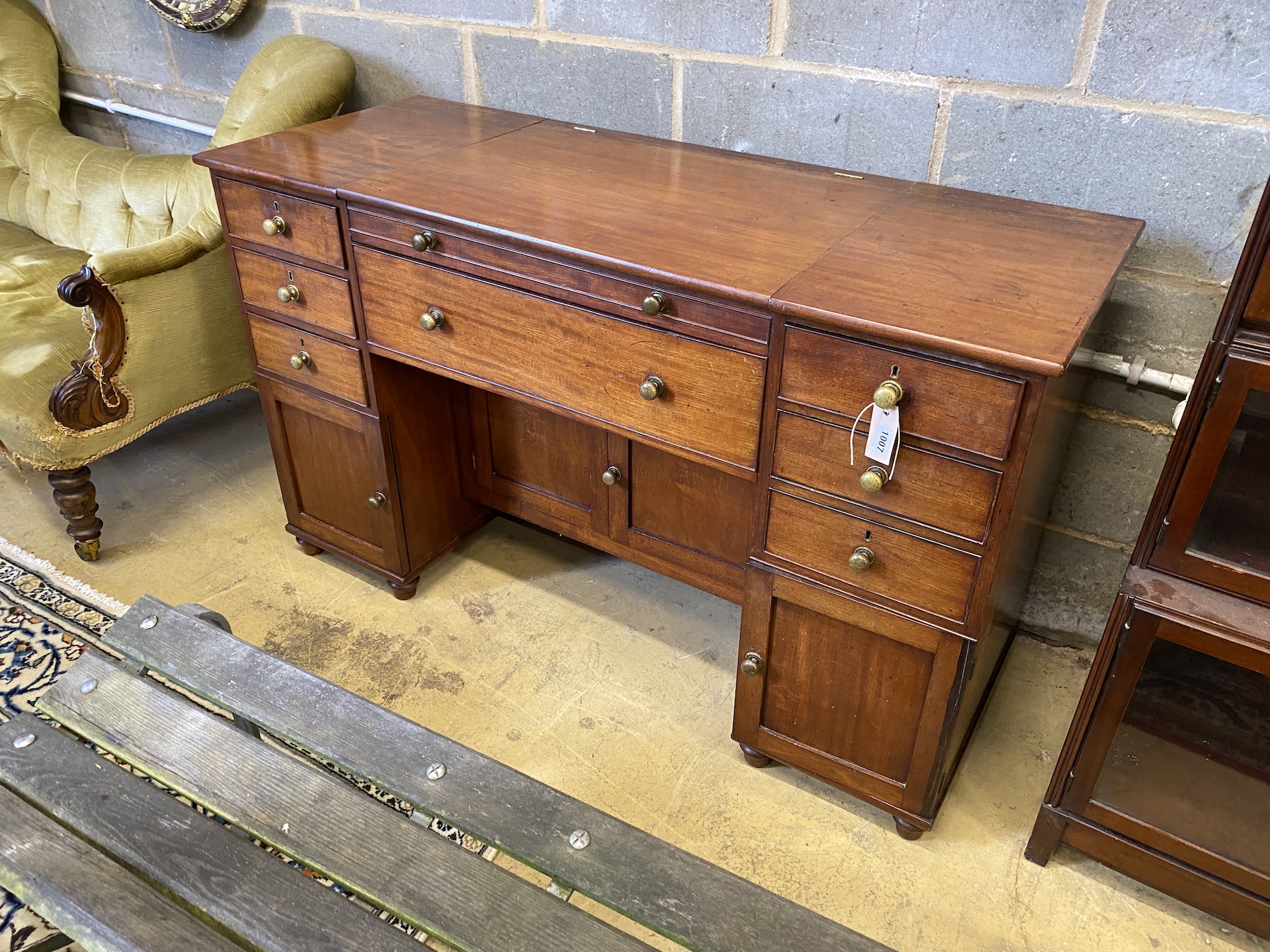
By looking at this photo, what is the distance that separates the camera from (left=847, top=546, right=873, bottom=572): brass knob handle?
1302 millimetres

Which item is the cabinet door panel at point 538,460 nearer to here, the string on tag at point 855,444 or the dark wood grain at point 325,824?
the string on tag at point 855,444

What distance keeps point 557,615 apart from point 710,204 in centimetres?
95

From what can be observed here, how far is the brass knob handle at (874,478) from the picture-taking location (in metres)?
1.22

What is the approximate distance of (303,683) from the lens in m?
1.26

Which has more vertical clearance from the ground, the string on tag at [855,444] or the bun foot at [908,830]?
the string on tag at [855,444]

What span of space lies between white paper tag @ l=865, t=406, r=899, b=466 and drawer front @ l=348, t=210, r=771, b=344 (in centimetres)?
18

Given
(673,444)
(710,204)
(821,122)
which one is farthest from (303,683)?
(821,122)

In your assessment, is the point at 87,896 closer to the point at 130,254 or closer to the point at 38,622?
the point at 38,622

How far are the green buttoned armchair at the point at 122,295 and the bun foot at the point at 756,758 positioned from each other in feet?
4.96

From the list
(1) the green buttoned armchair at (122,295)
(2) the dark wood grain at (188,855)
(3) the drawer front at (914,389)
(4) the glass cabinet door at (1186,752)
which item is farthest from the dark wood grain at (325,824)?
(1) the green buttoned armchair at (122,295)

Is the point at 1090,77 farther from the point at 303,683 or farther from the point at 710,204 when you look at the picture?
the point at 303,683

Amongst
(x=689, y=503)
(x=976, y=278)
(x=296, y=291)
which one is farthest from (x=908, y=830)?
(x=296, y=291)

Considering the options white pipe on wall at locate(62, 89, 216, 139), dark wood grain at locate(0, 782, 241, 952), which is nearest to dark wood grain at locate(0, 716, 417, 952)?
dark wood grain at locate(0, 782, 241, 952)

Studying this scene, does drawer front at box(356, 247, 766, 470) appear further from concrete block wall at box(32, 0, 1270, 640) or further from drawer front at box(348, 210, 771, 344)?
concrete block wall at box(32, 0, 1270, 640)
